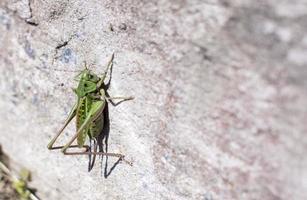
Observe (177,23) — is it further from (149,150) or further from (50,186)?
(50,186)

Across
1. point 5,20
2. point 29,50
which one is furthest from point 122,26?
point 5,20

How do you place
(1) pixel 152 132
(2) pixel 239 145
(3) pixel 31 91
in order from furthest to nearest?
(3) pixel 31 91 < (1) pixel 152 132 < (2) pixel 239 145

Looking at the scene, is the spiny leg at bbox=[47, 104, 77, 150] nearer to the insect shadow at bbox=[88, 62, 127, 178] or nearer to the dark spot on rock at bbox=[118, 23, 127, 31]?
the insect shadow at bbox=[88, 62, 127, 178]

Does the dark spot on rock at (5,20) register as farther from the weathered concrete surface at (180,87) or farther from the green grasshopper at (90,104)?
the green grasshopper at (90,104)

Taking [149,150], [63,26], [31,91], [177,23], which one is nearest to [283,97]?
[177,23]

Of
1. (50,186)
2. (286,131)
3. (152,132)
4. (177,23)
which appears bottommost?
(50,186)

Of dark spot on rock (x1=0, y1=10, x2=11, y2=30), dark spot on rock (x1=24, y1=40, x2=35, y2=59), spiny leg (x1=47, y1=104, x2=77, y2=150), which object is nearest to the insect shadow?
spiny leg (x1=47, y1=104, x2=77, y2=150)
